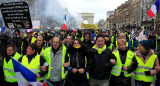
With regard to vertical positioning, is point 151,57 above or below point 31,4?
below

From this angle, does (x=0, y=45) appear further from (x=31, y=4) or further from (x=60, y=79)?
(x=31, y=4)

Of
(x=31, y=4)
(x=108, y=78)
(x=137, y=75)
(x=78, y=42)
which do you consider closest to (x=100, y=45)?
(x=78, y=42)

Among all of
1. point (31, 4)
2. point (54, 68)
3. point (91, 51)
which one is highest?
point (31, 4)

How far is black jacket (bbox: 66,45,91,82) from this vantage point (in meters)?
3.78

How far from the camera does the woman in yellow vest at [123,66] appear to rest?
12.7ft

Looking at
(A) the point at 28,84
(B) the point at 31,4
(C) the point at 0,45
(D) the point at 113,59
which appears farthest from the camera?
(B) the point at 31,4

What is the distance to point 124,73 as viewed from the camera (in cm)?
394

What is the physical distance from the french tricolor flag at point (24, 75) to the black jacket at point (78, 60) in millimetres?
788

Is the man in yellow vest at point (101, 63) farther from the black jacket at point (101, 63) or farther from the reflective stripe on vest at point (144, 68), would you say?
the reflective stripe on vest at point (144, 68)

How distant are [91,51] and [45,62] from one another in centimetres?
105

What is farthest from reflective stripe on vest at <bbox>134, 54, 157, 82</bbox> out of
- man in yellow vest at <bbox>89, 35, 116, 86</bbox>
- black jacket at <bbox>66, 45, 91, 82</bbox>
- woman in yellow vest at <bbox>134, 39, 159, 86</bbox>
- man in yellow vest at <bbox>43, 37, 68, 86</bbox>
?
man in yellow vest at <bbox>43, 37, 68, 86</bbox>

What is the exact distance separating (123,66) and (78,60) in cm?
101

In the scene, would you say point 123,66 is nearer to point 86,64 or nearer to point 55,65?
point 86,64

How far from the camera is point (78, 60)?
3779 mm
